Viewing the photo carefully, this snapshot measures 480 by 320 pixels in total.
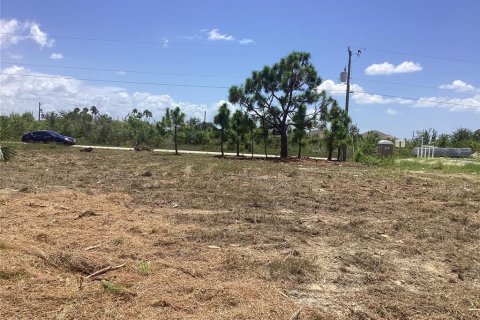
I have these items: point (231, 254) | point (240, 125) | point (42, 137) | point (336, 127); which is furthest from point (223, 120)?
point (231, 254)

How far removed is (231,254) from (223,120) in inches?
1107

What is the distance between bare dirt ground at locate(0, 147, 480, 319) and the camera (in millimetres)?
4598

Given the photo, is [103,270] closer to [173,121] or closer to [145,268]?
[145,268]

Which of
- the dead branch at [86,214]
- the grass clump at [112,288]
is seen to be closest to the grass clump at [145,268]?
the grass clump at [112,288]

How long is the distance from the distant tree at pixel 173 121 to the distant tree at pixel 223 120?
3.18m

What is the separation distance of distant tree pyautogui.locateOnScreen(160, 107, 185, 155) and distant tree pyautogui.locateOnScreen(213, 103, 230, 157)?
10.4 feet

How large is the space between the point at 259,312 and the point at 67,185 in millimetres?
10359

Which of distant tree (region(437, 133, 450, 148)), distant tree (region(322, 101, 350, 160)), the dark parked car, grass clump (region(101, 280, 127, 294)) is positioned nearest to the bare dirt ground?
grass clump (region(101, 280, 127, 294))

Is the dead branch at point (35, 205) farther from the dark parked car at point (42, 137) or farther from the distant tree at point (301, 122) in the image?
the dark parked car at point (42, 137)

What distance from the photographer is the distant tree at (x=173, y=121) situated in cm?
3584

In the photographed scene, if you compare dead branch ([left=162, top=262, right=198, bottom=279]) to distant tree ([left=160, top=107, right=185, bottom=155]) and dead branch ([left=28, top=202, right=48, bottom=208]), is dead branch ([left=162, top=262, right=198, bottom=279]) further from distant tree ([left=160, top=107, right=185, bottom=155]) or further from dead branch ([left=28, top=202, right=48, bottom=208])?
distant tree ([left=160, top=107, right=185, bottom=155])

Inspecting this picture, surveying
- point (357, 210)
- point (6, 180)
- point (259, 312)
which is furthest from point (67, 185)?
point (259, 312)

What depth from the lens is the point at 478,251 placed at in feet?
24.4

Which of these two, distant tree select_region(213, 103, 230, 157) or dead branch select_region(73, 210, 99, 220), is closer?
dead branch select_region(73, 210, 99, 220)
